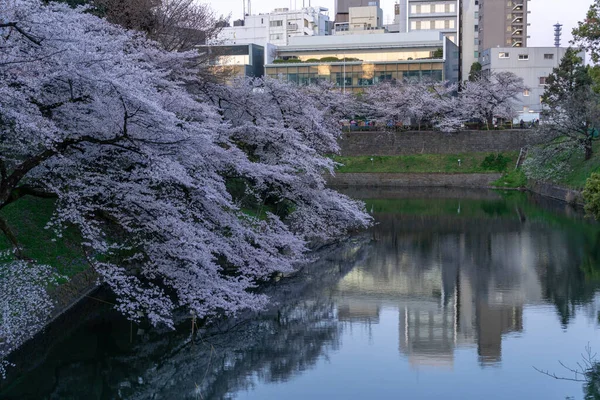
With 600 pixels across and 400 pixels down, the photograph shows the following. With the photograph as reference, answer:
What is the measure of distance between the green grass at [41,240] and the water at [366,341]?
96 centimetres

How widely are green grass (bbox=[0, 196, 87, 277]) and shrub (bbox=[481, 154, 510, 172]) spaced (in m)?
31.1

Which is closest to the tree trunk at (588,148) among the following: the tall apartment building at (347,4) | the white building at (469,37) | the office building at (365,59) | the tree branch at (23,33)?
the office building at (365,59)

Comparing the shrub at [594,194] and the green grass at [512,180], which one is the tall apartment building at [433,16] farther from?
the shrub at [594,194]

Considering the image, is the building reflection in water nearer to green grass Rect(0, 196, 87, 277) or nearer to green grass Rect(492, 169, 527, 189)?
green grass Rect(0, 196, 87, 277)

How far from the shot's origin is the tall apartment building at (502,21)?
64.9 m

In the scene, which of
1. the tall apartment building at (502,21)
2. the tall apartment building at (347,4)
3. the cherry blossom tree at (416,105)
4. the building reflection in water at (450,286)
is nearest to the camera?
the building reflection in water at (450,286)

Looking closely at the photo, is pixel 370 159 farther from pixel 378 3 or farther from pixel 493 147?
pixel 378 3

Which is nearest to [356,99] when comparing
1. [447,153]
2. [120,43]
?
[447,153]

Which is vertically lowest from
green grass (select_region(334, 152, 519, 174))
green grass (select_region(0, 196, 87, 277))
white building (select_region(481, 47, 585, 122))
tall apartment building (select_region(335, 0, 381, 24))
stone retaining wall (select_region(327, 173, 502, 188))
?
stone retaining wall (select_region(327, 173, 502, 188))

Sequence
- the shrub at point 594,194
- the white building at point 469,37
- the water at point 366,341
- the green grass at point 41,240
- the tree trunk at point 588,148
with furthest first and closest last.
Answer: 1. the white building at point 469,37
2. the tree trunk at point 588,148
3. the shrub at point 594,194
4. the green grass at point 41,240
5. the water at point 366,341

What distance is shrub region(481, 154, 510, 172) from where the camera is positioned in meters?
41.3

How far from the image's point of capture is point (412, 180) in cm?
4188

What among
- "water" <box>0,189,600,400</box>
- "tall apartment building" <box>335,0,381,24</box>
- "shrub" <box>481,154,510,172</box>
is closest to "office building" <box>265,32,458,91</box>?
"shrub" <box>481,154,510,172</box>

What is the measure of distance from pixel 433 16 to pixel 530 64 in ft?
56.0
